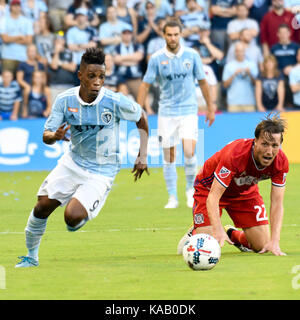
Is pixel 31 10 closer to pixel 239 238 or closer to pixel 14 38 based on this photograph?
pixel 14 38

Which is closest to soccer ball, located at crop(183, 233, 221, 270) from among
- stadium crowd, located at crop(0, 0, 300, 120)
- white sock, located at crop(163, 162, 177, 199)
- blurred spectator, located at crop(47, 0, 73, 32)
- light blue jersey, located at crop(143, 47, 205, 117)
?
white sock, located at crop(163, 162, 177, 199)

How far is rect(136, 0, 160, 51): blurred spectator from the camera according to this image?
17984mm

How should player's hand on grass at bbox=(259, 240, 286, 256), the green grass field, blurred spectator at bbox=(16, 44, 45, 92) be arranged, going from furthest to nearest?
blurred spectator at bbox=(16, 44, 45, 92)
player's hand on grass at bbox=(259, 240, 286, 256)
the green grass field

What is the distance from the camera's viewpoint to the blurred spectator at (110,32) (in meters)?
17.9

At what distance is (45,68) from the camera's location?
17766 millimetres

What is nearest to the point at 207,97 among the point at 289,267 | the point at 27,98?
the point at 289,267

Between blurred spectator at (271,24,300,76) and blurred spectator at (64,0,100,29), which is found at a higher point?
blurred spectator at (64,0,100,29)

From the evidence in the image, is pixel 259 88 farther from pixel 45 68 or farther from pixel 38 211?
pixel 38 211

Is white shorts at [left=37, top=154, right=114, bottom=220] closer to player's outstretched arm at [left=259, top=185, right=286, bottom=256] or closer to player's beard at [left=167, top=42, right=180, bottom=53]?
player's outstretched arm at [left=259, top=185, right=286, bottom=256]

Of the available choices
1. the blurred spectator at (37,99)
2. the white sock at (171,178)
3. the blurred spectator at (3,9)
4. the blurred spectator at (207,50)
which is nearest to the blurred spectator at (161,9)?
the blurred spectator at (207,50)

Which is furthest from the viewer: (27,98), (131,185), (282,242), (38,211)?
(27,98)

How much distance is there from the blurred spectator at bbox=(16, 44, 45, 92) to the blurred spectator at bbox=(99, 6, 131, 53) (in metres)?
1.47

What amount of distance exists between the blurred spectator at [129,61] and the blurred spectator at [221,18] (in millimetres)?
1903
